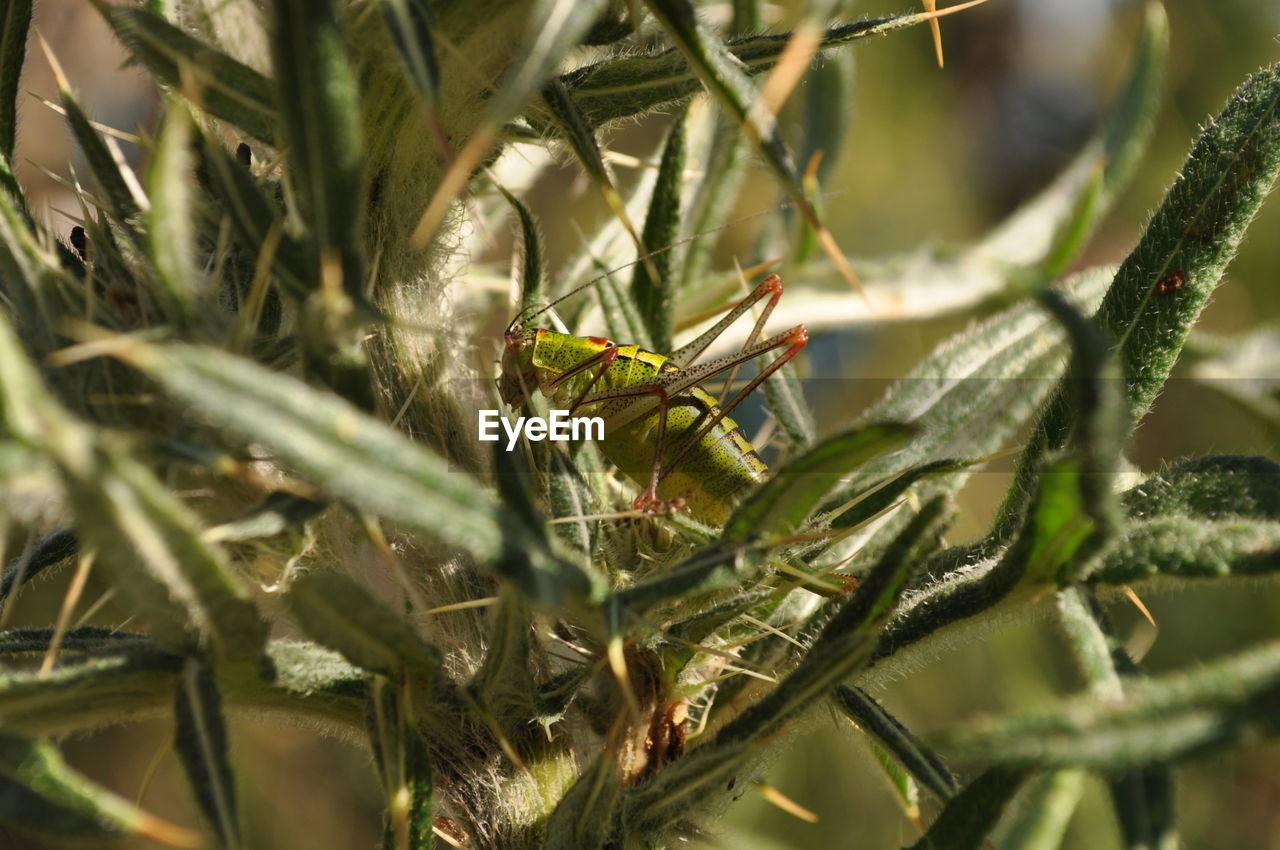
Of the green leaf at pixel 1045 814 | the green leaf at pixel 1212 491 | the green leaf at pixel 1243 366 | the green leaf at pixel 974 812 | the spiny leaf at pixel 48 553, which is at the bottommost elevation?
the green leaf at pixel 1045 814

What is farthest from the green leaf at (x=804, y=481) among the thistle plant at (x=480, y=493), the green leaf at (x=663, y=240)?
the green leaf at (x=663, y=240)

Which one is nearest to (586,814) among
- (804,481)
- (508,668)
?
(508,668)

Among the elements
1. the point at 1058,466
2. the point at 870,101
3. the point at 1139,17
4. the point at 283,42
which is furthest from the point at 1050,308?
the point at 1139,17

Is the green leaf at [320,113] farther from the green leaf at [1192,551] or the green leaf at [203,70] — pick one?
the green leaf at [1192,551]

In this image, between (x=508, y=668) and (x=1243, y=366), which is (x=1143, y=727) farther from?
(x=1243, y=366)

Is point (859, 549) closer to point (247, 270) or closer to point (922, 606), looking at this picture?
point (922, 606)

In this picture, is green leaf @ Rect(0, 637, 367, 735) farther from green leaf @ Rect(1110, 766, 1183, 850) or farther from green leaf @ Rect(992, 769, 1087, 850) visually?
green leaf @ Rect(992, 769, 1087, 850)
